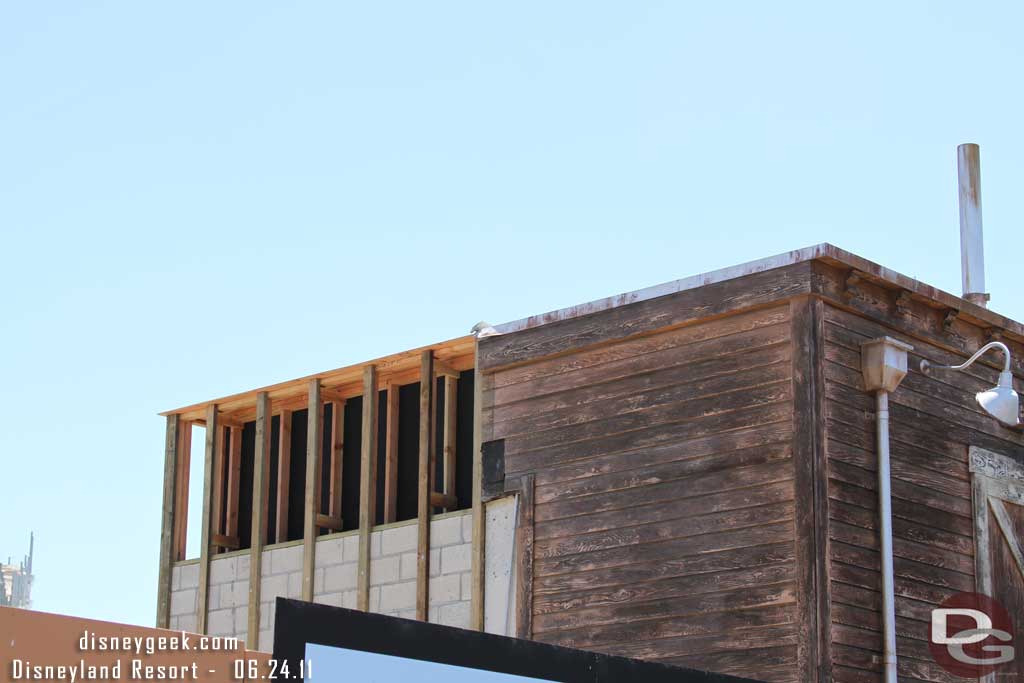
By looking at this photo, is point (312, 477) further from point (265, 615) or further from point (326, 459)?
point (265, 615)

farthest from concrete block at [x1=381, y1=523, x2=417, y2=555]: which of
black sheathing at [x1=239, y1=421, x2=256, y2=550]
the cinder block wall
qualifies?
black sheathing at [x1=239, y1=421, x2=256, y2=550]

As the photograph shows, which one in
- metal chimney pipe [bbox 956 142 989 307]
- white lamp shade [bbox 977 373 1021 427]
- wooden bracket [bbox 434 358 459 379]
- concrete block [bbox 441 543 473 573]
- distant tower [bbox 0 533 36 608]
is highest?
distant tower [bbox 0 533 36 608]

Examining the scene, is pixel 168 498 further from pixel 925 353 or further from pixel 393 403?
pixel 925 353

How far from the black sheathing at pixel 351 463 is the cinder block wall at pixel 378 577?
20.1 inches

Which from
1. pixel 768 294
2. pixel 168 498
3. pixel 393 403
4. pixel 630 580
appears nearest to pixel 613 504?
pixel 630 580

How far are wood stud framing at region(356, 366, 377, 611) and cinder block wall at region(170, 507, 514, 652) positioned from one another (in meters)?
0.10

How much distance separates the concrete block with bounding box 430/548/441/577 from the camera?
583 inches

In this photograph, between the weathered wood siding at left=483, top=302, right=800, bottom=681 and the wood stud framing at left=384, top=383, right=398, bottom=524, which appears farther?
the wood stud framing at left=384, top=383, right=398, bottom=524

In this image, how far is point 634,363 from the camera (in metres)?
13.1

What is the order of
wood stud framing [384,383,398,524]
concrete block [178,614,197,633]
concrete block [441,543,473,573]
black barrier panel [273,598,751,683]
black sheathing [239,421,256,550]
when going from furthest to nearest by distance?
black sheathing [239,421,256,550] < concrete block [178,614,197,633] < wood stud framing [384,383,398,524] < concrete block [441,543,473,573] < black barrier panel [273,598,751,683]

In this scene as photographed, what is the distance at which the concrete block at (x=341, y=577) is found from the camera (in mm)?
15586

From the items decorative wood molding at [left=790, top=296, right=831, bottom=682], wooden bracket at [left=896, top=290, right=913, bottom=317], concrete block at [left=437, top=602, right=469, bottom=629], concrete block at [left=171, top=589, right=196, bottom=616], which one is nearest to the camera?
decorative wood molding at [left=790, top=296, right=831, bottom=682]

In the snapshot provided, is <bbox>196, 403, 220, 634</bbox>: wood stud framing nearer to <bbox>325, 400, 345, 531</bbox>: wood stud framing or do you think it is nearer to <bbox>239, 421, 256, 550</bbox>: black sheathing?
<bbox>239, 421, 256, 550</bbox>: black sheathing

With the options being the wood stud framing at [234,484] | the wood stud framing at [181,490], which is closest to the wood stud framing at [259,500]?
the wood stud framing at [234,484]
